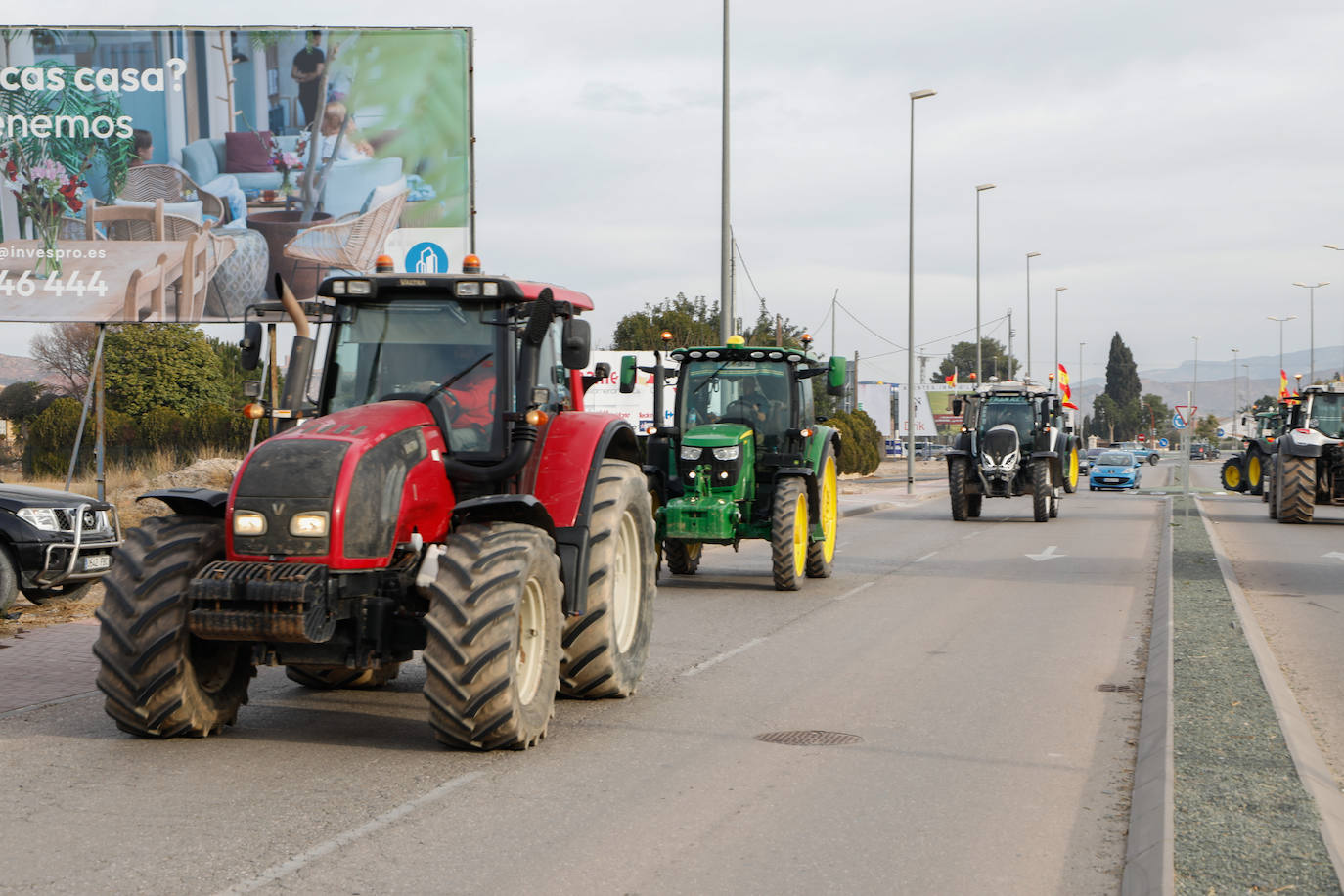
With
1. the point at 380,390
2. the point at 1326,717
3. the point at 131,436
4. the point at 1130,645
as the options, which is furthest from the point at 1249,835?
the point at 131,436

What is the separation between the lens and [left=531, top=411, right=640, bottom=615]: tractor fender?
28.7ft

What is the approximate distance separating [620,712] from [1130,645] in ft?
17.2

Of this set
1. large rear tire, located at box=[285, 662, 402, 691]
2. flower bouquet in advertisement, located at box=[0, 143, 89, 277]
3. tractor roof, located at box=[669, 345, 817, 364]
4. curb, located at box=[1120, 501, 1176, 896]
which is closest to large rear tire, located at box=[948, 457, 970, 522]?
tractor roof, located at box=[669, 345, 817, 364]

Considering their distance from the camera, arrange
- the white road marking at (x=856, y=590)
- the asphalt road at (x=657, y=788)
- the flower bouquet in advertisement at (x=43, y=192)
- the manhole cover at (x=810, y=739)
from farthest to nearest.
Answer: the flower bouquet in advertisement at (x=43, y=192) < the white road marking at (x=856, y=590) < the manhole cover at (x=810, y=739) < the asphalt road at (x=657, y=788)

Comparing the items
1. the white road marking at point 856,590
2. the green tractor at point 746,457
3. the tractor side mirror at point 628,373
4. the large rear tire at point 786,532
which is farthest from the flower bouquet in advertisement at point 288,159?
the white road marking at point 856,590

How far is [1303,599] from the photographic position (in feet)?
52.0

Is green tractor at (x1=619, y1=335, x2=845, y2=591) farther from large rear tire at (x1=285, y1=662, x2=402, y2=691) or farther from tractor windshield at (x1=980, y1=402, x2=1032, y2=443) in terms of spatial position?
tractor windshield at (x1=980, y1=402, x2=1032, y2=443)

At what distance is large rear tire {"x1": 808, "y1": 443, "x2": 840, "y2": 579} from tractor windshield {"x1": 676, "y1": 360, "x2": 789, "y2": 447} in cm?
72

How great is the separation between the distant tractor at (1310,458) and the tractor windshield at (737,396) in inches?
598

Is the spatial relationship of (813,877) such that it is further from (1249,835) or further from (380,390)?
(380,390)

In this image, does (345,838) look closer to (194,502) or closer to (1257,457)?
(194,502)

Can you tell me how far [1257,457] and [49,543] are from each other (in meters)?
33.9

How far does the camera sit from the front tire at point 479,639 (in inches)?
291

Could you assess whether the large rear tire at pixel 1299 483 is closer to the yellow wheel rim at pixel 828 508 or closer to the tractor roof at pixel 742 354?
the yellow wheel rim at pixel 828 508
